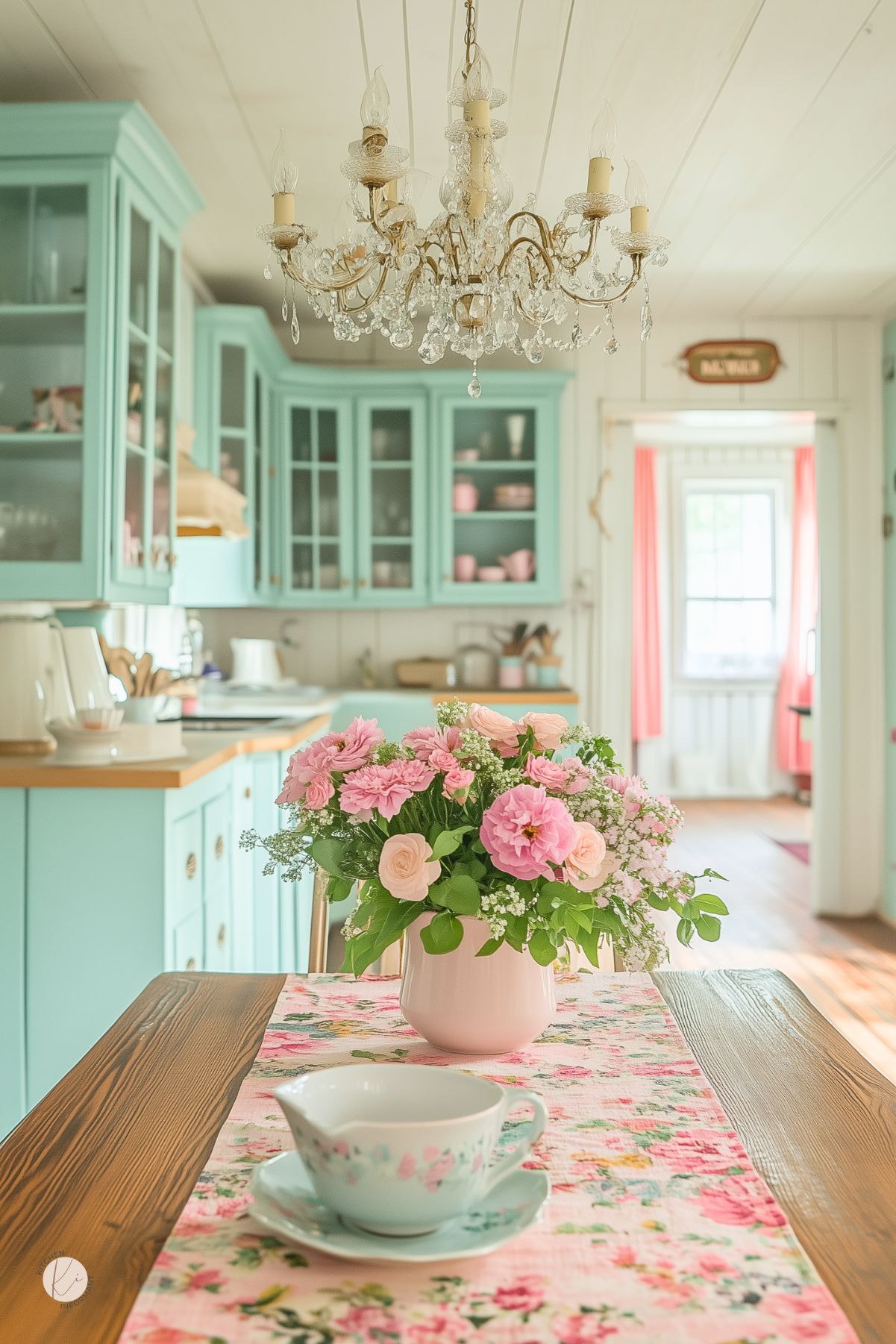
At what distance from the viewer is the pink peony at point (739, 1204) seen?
→ 0.83 m

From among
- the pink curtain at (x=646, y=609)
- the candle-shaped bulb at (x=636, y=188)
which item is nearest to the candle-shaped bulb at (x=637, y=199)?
the candle-shaped bulb at (x=636, y=188)

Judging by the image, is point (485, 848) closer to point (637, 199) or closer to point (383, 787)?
point (383, 787)

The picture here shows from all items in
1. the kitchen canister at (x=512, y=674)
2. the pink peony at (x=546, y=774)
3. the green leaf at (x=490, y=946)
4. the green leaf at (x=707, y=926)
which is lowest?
the green leaf at (x=490, y=946)

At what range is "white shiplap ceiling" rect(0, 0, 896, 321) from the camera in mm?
2506

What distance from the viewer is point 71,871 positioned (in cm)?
234

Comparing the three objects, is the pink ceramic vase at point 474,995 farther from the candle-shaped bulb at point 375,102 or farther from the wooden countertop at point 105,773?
the wooden countertop at point 105,773

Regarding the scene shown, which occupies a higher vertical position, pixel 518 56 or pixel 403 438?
pixel 518 56

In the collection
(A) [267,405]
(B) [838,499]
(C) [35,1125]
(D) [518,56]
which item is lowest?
(C) [35,1125]

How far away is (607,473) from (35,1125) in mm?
4392

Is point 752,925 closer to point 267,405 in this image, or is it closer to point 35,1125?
point 267,405

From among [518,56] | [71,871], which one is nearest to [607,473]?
[518,56]

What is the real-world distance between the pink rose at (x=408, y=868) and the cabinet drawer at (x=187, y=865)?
1.44 meters

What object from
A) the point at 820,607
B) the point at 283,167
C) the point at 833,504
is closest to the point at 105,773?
the point at 283,167

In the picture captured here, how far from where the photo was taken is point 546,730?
1.14 m
